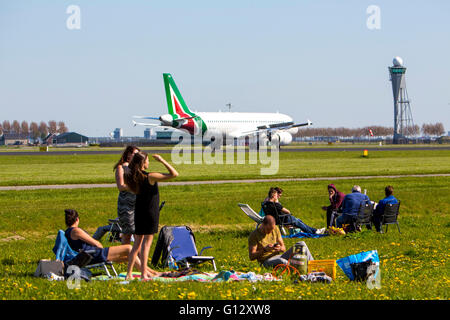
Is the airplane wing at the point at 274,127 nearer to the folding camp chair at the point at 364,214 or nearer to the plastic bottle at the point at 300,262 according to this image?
the folding camp chair at the point at 364,214

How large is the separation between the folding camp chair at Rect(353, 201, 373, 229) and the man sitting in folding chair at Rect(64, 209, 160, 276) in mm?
8251

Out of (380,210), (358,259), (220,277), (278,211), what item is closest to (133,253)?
(220,277)

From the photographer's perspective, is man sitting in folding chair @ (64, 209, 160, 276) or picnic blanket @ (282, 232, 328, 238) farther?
picnic blanket @ (282, 232, 328, 238)

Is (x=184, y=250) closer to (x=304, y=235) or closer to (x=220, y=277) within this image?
(x=220, y=277)

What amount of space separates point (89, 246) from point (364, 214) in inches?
362

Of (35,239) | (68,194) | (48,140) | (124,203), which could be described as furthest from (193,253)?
(48,140)

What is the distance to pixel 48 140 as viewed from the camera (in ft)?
584

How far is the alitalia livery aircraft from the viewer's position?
2849 inches

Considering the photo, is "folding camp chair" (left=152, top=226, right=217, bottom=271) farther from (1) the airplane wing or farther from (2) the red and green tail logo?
(1) the airplane wing

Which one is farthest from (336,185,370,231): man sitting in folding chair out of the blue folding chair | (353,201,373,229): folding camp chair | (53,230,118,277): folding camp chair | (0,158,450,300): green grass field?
(53,230,118,277): folding camp chair
